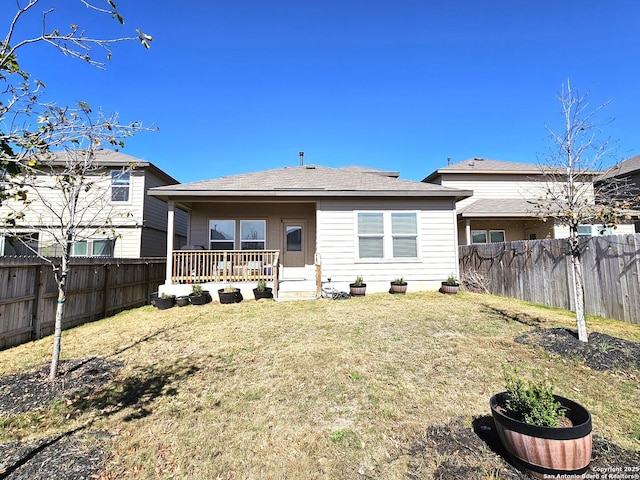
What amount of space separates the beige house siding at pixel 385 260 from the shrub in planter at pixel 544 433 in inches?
300

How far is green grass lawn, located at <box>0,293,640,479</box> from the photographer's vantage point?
2.42 m

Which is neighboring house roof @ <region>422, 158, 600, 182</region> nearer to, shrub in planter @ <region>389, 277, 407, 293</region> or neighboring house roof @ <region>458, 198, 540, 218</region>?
neighboring house roof @ <region>458, 198, 540, 218</region>

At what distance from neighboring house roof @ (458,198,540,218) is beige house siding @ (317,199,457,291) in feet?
13.0

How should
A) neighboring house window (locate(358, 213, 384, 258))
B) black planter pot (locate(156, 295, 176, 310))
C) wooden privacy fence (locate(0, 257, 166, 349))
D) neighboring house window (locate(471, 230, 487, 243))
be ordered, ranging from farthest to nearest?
neighboring house window (locate(471, 230, 487, 243)) < neighboring house window (locate(358, 213, 384, 258)) < black planter pot (locate(156, 295, 176, 310)) < wooden privacy fence (locate(0, 257, 166, 349))

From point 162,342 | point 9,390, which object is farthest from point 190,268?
point 9,390

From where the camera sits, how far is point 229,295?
28.7ft

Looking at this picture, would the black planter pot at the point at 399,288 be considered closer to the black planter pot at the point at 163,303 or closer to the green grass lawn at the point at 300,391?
the green grass lawn at the point at 300,391

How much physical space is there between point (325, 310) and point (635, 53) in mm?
13616

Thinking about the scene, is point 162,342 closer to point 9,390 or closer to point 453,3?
point 9,390

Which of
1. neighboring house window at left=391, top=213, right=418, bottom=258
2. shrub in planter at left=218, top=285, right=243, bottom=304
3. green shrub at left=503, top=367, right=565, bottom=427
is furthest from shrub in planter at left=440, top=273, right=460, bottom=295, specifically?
green shrub at left=503, top=367, right=565, bottom=427

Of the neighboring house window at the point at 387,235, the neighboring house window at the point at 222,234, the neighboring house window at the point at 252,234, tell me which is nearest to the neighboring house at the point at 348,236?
the neighboring house window at the point at 387,235

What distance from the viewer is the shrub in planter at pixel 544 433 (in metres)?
2.03

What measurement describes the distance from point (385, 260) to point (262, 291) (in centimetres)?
423

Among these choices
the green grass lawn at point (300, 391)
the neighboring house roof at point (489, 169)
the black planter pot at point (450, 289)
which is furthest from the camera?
the neighboring house roof at point (489, 169)
